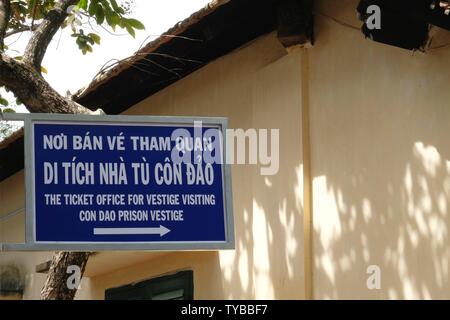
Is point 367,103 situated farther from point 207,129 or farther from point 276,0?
point 207,129

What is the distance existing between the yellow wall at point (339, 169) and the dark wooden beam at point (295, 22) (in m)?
0.08

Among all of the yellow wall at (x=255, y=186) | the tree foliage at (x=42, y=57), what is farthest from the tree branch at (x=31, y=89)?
the yellow wall at (x=255, y=186)

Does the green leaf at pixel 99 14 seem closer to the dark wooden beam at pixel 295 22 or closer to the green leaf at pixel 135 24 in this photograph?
the green leaf at pixel 135 24

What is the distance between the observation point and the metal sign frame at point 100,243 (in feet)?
16.1

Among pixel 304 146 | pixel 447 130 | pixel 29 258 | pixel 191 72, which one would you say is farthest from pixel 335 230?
pixel 29 258

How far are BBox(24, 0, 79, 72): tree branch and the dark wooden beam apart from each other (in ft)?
5.25

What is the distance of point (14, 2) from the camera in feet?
28.7

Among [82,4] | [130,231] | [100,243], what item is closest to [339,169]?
[82,4]

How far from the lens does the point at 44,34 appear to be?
7203 millimetres

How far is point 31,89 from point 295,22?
2.13 m

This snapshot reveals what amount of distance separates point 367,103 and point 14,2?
3529 mm

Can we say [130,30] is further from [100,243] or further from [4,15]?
[100,243]

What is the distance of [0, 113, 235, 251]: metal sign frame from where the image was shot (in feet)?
16.1

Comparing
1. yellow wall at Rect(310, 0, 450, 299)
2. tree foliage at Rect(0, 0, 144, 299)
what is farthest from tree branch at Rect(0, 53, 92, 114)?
yellow wall at Rect(310, 0, 450, 299)
